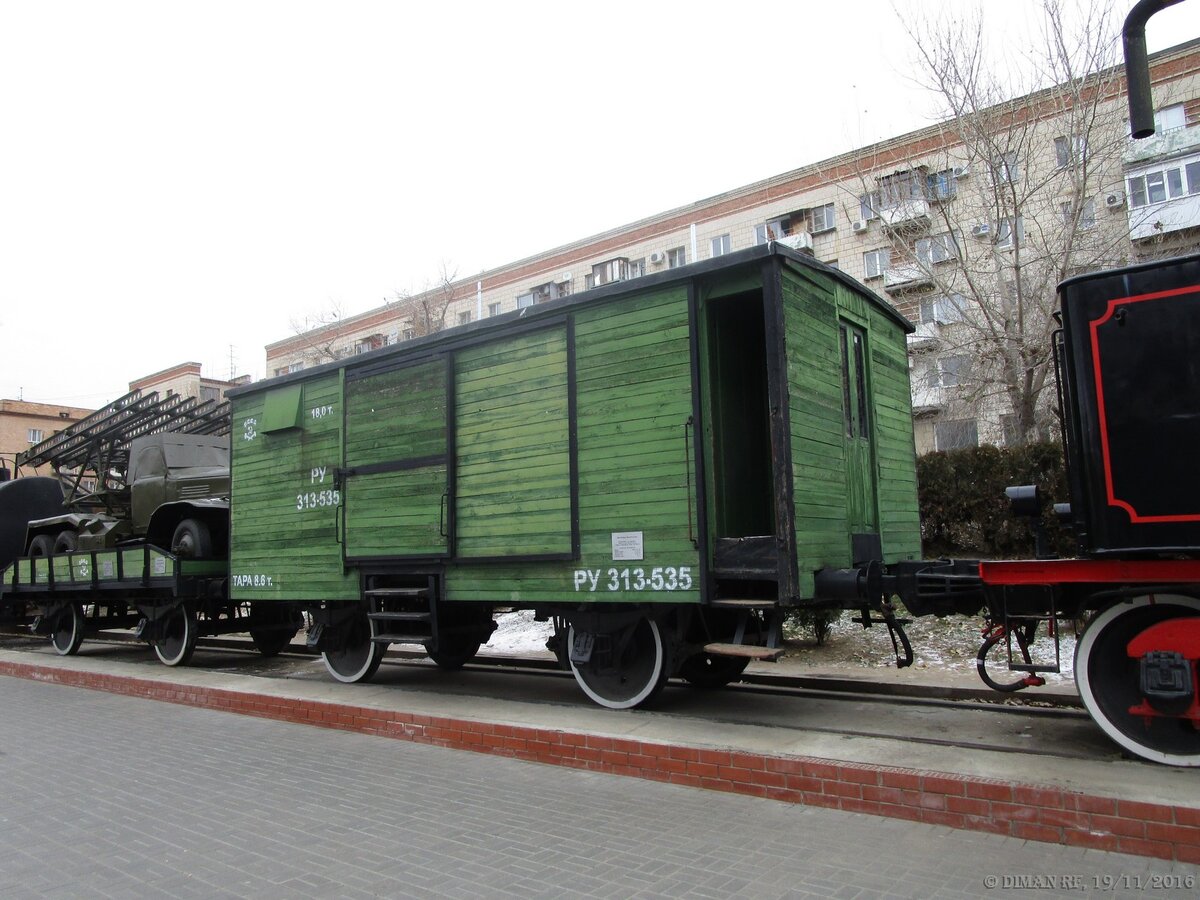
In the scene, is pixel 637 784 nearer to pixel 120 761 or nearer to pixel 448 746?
pixel 448 746

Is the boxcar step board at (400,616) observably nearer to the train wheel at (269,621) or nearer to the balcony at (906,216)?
the train wheel at (269,621)

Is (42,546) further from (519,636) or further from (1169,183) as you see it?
(1169,183)

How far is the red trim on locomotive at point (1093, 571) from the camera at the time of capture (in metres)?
4.51

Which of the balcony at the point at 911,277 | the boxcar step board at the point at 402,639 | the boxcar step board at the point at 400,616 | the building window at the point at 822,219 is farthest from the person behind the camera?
the building window at the point at 822,219

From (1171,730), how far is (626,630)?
148 inches

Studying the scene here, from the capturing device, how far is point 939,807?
13.6 ft

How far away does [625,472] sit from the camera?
21.8ft

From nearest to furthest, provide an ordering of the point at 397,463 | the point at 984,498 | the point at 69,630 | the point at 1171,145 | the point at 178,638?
1. the point at 397,463
2. the point at 178,638
3. the point at 984,498
4. the point at 69,630
5. the point at 1171,145

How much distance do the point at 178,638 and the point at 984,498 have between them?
38.9ft

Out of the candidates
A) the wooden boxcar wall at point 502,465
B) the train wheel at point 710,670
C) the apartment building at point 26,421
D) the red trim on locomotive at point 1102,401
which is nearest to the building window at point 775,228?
the wooden boxcar wall at point 502,465

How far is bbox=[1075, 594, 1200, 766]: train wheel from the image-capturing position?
15.0 feet

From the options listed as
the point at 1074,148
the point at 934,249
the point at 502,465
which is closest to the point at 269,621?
the point at 502,465

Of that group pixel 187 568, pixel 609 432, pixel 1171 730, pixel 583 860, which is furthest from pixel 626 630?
pixel 187 568

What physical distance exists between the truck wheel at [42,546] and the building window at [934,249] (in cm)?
1612
